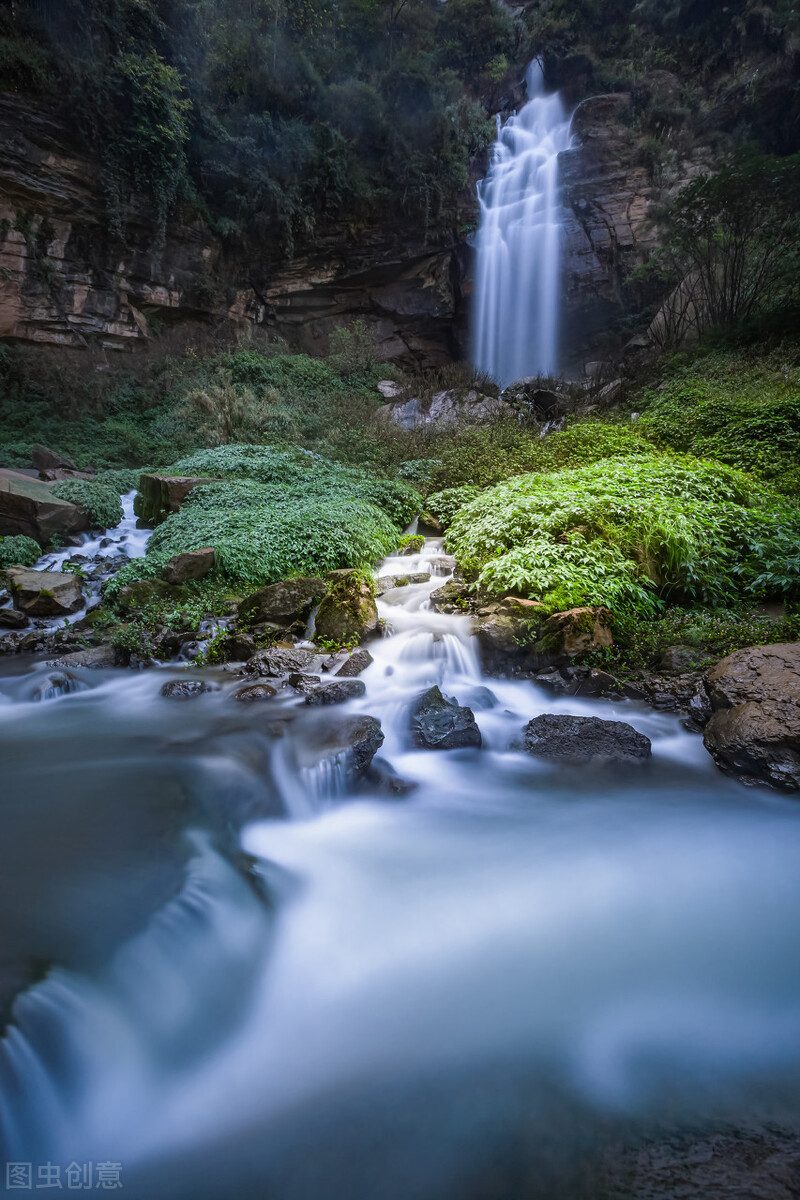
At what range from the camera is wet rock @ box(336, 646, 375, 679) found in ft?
17.4

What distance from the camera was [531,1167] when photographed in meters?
1.58

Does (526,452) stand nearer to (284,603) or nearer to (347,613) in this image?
(347,613)

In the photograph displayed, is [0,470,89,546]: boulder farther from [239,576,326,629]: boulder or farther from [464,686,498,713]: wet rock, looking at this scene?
[464,686,498,713]: wet rock

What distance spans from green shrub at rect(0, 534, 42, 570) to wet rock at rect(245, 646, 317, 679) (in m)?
4.98

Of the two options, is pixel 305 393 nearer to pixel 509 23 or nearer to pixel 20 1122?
pixel 20 1122

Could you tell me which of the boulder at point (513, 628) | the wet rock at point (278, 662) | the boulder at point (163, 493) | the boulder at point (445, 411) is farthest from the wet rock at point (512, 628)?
the boulder at point (445, 411)

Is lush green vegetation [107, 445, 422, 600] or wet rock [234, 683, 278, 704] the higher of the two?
lush green vegetation [107, 445, 422, 600]

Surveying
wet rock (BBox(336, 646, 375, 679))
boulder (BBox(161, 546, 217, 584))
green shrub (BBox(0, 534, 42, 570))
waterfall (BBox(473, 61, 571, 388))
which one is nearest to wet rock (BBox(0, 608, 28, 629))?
green shrub (BBox(0, 534, 42, 570))

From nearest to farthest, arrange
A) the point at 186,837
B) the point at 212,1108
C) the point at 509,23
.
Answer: the point at 212,1108 < the point at 186,837 < the point at 509,23

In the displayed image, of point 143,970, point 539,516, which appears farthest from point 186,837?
point 539,516

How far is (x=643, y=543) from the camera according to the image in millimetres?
5898

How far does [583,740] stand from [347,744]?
174cm

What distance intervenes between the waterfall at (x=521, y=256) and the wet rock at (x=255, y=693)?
1671 cm

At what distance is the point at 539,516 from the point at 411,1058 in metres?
5.39
